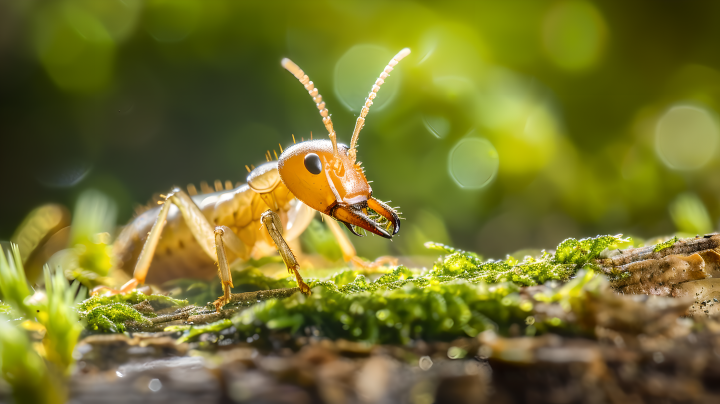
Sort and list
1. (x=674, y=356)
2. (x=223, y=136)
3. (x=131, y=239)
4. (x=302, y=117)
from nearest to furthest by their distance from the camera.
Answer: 1. (x=674, y=356)
2. (x=131, y=239)
3. (x=302, y=117)
4. (x=223, y=136)

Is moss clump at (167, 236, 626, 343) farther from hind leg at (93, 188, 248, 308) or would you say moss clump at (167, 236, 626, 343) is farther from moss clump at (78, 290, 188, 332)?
hind leg at (93, 188, 248, 308)

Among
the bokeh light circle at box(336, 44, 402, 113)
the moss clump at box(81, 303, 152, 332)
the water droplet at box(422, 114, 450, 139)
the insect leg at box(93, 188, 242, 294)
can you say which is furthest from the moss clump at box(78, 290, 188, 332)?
the water droplet at box(422, 114, 450, 139)

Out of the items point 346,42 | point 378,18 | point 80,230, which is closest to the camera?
point 80,230

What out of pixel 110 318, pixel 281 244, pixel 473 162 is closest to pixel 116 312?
pixel 110 318

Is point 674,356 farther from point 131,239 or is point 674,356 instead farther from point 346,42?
point 346,42

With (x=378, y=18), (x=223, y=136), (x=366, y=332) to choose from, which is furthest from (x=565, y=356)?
(x=223, y=136)

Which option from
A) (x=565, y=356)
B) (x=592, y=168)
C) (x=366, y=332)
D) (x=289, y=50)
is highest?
(x=289, y=50)
